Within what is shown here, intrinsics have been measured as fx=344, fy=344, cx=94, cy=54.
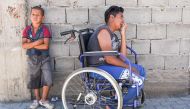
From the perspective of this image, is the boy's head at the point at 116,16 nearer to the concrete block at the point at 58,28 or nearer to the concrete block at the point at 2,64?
the concrete block at the point at 58,28

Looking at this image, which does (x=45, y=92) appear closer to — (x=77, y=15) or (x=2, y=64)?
(x=2, y=64)

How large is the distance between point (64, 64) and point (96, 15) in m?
0.87

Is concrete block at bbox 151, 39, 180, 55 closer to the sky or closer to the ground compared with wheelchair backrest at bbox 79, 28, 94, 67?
closer to the ground

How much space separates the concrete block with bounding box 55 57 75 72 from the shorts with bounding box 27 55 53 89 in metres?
0.28

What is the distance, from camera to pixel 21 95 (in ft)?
16.8

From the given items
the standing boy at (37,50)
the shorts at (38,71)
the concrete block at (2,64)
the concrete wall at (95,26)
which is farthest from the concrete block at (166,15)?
the concrete block at (2,64)

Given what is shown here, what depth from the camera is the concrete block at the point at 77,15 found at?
4941mm

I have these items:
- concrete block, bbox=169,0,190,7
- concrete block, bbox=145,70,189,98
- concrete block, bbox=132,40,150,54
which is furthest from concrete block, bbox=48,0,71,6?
concrete block, bbox=145,70,189,98

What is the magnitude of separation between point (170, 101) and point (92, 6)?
5.89 ft

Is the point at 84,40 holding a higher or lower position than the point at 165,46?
higher

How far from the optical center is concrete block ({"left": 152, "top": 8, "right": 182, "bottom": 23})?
497 centimetres

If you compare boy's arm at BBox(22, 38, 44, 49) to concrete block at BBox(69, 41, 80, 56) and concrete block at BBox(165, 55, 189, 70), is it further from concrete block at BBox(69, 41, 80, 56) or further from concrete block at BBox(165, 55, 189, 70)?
concrete block at BBox(165, 55, 189, 70)

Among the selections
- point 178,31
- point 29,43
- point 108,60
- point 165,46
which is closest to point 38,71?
point 29,43

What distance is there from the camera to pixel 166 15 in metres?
4.98
